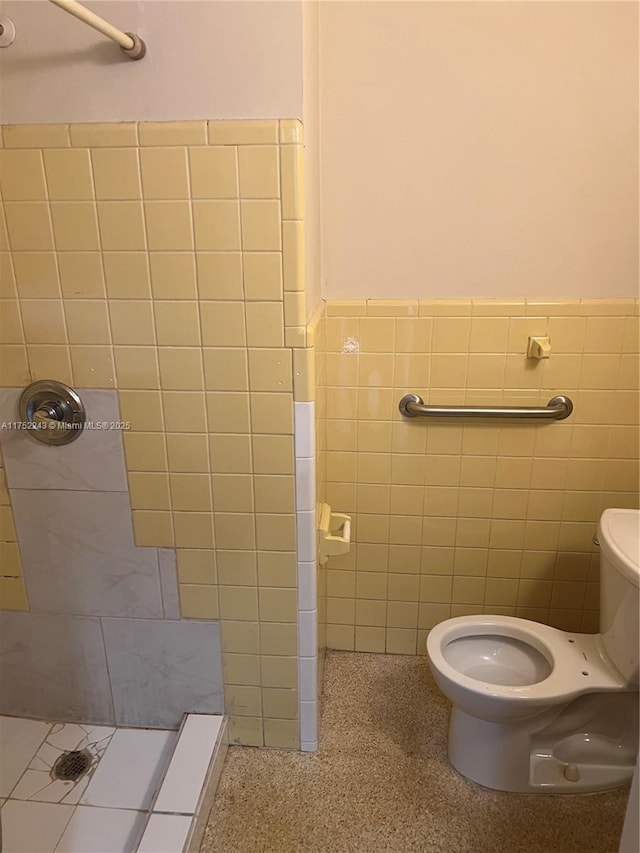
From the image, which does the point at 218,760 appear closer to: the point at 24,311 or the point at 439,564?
the point at 439,564

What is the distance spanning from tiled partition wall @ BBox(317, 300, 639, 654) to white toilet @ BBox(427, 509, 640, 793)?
0.26m

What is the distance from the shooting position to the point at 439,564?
6.41 feet

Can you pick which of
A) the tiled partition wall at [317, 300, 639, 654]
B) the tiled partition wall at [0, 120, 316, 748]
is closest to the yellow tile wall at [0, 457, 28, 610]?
the tiled partition wall at [0, 120, 316, 748]

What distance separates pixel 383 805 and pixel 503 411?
3.53 feet

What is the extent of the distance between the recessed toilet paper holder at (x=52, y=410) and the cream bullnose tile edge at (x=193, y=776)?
0.84 metres

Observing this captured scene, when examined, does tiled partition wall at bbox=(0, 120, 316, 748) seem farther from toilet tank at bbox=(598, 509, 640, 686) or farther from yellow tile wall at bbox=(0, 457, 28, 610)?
toilet tank at bbox=(598, 509, 640, 686)

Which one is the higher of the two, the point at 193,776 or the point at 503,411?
the point at 503,411

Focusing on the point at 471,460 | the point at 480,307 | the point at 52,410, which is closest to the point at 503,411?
the point at 471,460

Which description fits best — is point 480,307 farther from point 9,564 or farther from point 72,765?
point 72,765

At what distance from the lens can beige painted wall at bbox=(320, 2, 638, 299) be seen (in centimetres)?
153

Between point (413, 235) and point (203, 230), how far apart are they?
0.65 metres

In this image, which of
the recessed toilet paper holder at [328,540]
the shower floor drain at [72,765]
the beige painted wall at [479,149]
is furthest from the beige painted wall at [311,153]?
the shower floor drain at [72,765]

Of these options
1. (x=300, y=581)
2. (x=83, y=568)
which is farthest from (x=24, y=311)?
(x=300, y=581)

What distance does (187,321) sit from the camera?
136 cm
